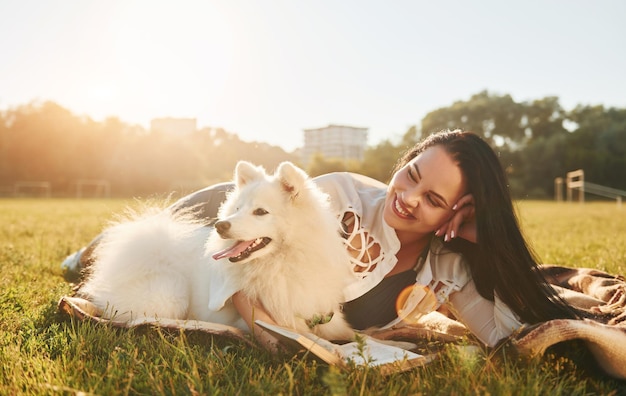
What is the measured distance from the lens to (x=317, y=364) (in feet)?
7.20

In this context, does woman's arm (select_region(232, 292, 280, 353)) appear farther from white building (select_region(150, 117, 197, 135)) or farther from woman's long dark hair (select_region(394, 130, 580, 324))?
white building (select_region(150, 117, 197, 135))

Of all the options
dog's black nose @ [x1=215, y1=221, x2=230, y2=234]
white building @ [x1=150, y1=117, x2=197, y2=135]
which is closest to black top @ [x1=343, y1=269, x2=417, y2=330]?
dog's black nose @ [x1=215, y1=221, x2=230, y2=234]

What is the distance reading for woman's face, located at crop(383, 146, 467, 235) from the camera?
113 inches

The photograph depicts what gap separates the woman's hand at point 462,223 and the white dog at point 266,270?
686 mm

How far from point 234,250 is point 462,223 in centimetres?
148

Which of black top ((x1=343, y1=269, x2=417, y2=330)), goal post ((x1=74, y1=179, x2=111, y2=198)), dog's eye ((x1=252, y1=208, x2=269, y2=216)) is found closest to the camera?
dog's eye ((x1=252, y1=208, x2=269, y2=216))

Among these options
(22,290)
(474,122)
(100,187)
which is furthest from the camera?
(474,122)

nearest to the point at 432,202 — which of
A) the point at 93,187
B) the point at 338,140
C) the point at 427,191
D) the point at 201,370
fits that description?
the point at 427,191

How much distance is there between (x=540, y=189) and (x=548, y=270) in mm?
36772

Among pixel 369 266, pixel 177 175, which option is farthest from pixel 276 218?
pixel 177 175

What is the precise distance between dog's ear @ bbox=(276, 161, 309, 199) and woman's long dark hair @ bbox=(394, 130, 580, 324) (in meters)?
0.95

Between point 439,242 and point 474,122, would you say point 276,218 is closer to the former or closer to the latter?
point 439,242

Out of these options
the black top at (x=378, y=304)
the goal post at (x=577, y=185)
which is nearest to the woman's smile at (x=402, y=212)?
the black top at (x=378, y=304)

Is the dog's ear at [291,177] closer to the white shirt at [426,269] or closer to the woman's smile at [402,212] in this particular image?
the white shirt at [426,269]
